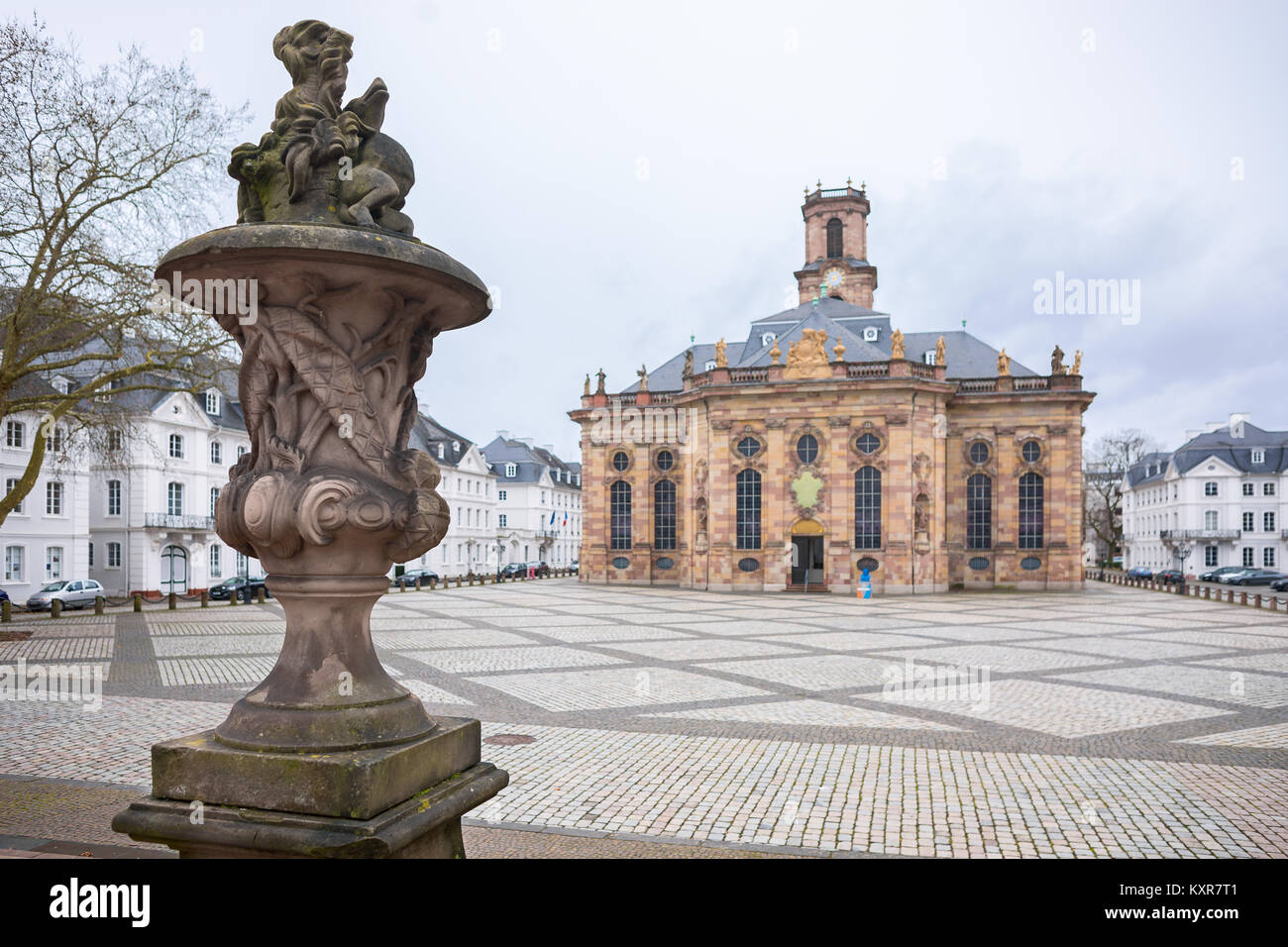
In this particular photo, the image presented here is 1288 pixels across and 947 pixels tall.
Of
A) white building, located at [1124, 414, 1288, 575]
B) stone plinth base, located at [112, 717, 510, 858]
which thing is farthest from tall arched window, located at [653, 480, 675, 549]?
white building, located at [1124, 414, 1288, 575]

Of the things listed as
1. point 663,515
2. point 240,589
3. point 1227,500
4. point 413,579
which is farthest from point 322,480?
point 1227,500

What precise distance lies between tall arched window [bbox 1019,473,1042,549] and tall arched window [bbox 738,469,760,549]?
1374 centimetres

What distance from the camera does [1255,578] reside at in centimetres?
5912

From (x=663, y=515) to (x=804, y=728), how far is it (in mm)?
38227

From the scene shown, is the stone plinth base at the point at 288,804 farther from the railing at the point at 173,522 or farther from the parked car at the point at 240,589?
the railing at the point at 173,522

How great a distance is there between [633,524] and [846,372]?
1444 cm

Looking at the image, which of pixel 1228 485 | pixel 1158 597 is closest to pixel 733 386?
pixel 1158 597

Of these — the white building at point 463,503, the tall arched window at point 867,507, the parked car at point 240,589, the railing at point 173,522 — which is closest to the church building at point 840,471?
the tall arched window at point 867,507

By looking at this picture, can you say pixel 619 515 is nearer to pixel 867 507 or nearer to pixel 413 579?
pixel 413 579

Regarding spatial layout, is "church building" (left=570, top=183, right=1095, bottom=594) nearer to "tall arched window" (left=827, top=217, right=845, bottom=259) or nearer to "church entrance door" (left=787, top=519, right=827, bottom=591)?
"church entrance door" (left=787, top=519, right=827, bottom=591)

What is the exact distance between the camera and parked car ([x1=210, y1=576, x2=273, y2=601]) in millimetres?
34000

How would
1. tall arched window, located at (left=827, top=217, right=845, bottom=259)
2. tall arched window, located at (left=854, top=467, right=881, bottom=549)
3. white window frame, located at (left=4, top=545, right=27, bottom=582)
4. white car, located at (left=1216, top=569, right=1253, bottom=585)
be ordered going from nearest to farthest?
1. white window frame, located at (left=4, top=545, right=27, bottom=582)
2. tall arched window, located at (left=854, top=467, right=881, bottom=549)
3. white car, located at (left=1216, top=569, right=1253, bottom=585)
4. tall arched window, located at (left=827, top=217, right=845, bottom=259)

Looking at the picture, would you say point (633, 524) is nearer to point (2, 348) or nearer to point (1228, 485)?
point (2, 348)

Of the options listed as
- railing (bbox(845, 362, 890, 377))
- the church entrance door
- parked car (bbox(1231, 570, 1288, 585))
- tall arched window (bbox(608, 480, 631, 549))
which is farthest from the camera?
parked car (bbox(1231, 570, 1288, 585))
